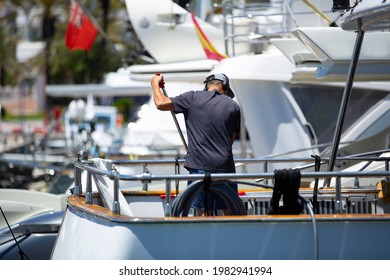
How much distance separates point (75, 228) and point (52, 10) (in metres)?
32.9

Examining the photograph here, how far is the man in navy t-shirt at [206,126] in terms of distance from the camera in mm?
6887

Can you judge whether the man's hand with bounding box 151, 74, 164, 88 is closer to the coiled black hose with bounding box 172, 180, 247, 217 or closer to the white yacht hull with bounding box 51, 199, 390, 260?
the coiled black hose with bounding box 172, 180, 247, 217

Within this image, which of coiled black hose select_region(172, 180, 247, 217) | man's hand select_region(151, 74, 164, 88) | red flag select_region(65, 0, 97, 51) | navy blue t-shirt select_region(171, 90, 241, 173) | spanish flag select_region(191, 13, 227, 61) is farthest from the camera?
red flag select_region(65, 0, 97, 51)

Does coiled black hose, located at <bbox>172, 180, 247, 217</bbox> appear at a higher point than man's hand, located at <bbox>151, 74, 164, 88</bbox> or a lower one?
lower

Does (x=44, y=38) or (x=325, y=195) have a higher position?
(x=44, y=38)

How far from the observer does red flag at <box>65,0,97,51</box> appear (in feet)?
63.5

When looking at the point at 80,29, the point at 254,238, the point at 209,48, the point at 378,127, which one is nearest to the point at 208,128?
the point at 254,238

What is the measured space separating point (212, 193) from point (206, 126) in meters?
0.59

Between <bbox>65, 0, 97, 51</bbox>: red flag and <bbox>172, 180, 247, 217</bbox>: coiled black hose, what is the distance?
1311cm

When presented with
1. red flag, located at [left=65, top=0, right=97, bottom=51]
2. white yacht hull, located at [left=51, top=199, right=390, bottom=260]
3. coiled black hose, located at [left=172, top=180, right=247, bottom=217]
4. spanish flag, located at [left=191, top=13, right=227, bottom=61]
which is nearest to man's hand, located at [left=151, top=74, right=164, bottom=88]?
coiled black hose, located at [left=172, top=180, right=247, bottom=217]

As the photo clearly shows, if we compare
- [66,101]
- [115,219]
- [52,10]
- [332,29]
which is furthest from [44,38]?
[115,219]

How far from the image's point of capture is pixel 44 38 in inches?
1574

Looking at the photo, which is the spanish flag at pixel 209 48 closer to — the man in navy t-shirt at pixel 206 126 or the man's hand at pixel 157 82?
the man's hand at pixel 157 82
